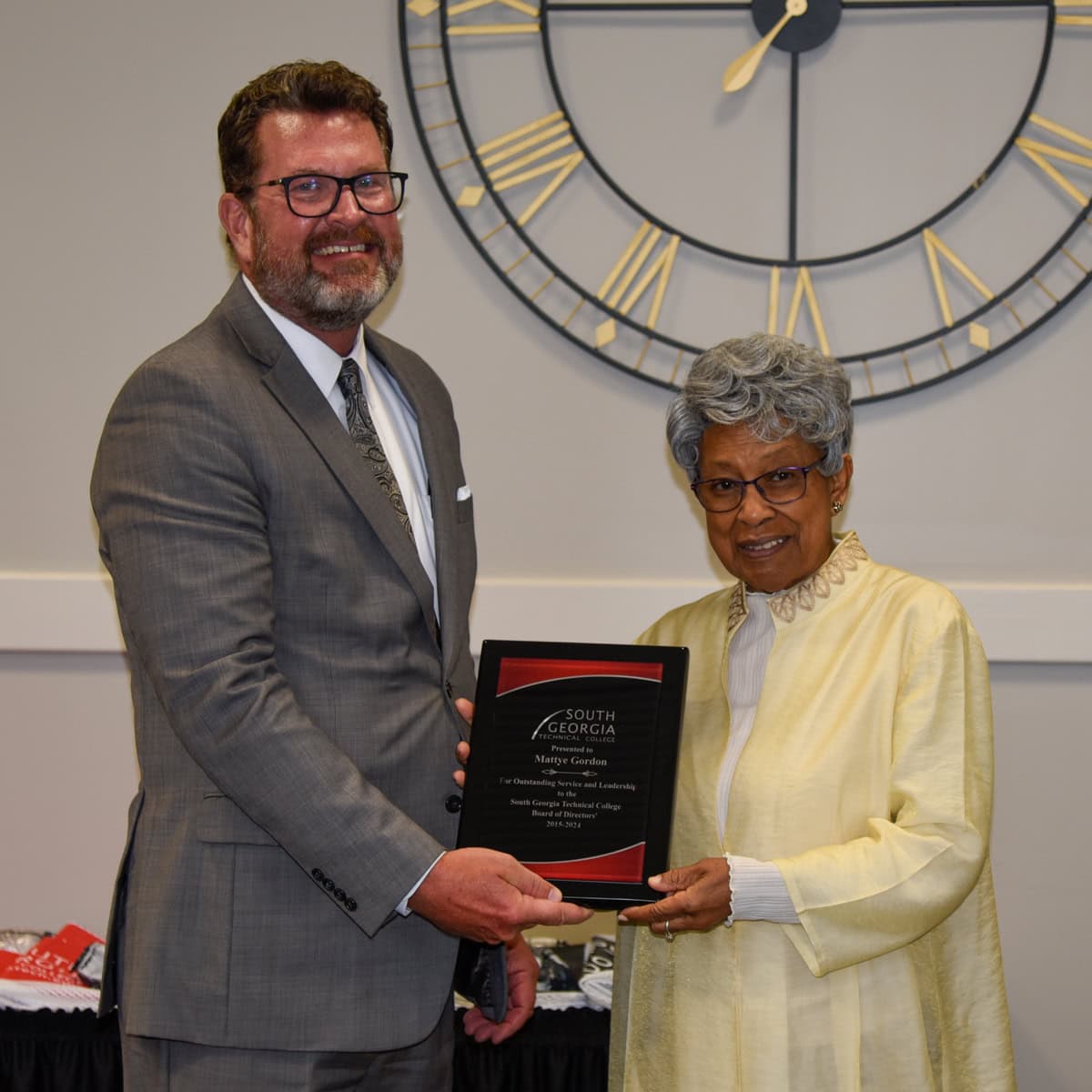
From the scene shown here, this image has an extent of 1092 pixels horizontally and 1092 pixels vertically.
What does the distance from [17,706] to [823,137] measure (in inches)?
80.1

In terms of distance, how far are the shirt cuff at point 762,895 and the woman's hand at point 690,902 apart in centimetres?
1

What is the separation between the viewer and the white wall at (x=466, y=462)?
2.77m

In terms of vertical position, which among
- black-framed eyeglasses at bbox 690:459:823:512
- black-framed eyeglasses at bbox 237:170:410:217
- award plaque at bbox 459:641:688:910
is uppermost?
black-framed eyeglasses at bbox 237:170:410:217

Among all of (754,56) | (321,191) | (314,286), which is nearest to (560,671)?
(314,286)

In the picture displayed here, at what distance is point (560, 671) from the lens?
1796 millimetres

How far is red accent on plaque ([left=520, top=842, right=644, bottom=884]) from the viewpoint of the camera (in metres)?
1.72

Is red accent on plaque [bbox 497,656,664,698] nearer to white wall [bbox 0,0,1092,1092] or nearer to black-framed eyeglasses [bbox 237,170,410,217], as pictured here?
black-framed eyeglasses [bbox 237,170,410,217]

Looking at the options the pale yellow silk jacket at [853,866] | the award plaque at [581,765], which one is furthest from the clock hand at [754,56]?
the award plaque at [581,765]

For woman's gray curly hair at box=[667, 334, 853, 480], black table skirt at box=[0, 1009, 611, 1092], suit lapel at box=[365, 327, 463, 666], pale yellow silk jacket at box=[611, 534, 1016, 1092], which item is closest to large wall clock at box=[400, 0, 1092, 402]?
suit lapel at box=[365, 327, 463, 666]

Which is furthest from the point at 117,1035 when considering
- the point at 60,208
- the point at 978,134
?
the point at 978,134

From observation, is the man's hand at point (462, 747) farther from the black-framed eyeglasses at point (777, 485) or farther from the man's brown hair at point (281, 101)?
the man's brown hair at point (281, 101)

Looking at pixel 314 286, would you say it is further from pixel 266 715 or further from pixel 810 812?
pixel 810 812

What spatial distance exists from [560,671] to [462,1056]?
93cm

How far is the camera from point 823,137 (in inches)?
109
